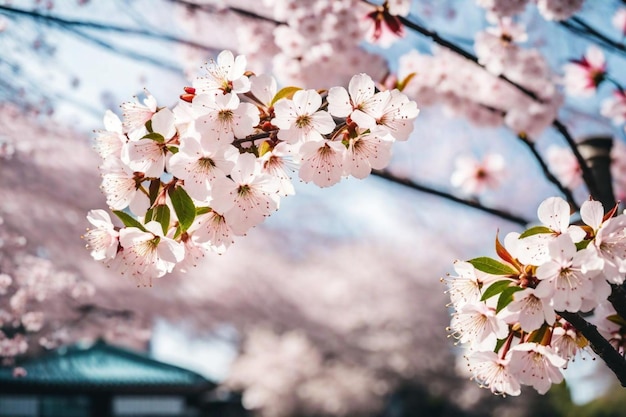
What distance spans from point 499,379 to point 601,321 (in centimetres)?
35

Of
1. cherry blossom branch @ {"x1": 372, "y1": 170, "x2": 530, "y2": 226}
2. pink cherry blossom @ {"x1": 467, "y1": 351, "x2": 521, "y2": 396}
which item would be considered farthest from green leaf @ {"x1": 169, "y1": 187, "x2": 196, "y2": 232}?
cherry blossom branch @ {"x1": 372, "y1": 170, "x2": 530, "y2": 226}

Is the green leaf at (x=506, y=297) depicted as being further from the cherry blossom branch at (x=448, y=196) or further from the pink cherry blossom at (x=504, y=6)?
the pink cherry blossom at (x=504, y=6)

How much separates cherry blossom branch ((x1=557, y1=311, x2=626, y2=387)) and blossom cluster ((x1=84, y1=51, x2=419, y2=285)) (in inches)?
17.4

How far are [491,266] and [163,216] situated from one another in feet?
1.90

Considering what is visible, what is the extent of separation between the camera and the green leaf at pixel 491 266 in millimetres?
1122

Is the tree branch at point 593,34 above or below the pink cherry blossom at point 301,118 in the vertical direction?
above

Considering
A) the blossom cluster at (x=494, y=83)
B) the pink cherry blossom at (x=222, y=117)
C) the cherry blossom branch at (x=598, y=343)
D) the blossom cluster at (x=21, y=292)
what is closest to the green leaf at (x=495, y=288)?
the cherry blossom branch at (x=598, y=343)

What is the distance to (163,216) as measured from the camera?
3.77ft

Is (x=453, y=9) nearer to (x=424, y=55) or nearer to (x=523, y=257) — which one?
(x=424, y=55)

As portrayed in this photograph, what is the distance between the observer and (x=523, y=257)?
1.12m

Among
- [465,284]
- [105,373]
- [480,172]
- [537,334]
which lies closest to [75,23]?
[480,172]

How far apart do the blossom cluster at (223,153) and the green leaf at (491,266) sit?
0.77 ft

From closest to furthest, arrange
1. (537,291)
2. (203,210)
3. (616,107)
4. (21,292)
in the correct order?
(537,291) < (203,210) < (616,107) < (21,292)

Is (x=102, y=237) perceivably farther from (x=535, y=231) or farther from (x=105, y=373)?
(x=105, y=373)
